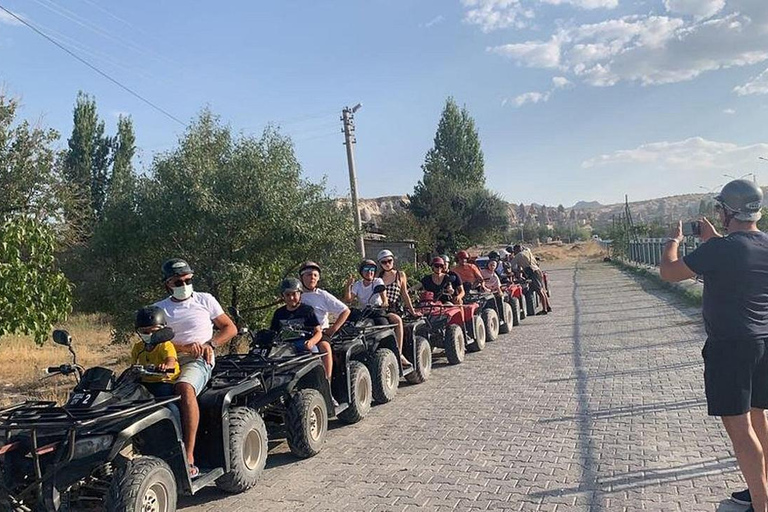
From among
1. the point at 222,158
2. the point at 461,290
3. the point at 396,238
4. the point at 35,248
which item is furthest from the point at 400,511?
the point at 396,238

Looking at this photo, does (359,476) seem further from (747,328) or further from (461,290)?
(461,290)

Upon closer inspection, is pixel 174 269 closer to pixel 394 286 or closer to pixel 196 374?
pixel 196 374

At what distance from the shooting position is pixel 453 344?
1131cm

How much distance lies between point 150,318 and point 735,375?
4.05 meters

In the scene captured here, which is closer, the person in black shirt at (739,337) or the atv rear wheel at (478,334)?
the person in black shirt at (739,337)

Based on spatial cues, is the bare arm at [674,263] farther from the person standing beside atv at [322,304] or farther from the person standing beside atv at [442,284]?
the person standing beside atv at [442,284]

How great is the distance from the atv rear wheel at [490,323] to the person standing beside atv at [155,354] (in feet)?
30.3

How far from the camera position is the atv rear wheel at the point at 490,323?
1390 centimetres

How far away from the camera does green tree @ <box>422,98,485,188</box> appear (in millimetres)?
53719

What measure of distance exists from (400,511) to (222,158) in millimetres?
9307

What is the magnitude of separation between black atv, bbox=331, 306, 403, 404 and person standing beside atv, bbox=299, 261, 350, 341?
9.3 inches

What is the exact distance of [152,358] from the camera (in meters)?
5.30

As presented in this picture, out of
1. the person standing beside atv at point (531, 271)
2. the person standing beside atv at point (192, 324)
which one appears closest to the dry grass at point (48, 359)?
the person standing beside atv at point (192, 324)

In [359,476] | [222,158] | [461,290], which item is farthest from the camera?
[222,158]
